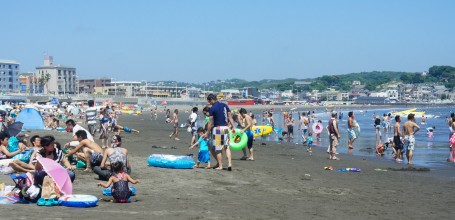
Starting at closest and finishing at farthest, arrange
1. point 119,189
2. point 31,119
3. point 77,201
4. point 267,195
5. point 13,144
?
point 77,201 < point 119,189 < point 267,195 < point 13,144 < point 31,119

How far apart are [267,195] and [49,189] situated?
3.39 metres

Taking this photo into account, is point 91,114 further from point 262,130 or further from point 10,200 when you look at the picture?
point 262,130

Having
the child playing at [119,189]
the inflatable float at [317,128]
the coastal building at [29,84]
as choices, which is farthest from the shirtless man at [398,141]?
the coastal building at [29,84]

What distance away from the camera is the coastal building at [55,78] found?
136312 millimetres

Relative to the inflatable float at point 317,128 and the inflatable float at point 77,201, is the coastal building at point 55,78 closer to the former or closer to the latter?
the inflatable float at point 317,128

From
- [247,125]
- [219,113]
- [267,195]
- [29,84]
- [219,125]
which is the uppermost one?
[29,84]

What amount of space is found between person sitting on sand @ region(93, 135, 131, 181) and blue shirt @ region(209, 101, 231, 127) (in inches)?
86.5

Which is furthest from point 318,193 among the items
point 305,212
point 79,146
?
point 79,146

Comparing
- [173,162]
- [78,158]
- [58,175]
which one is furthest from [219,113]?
[58,175]

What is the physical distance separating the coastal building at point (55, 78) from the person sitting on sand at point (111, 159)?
425 ft

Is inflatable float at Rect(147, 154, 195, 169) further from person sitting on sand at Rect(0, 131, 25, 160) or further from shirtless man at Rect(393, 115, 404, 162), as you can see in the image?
shirtless man at Rect(393, 115, 404, 162)

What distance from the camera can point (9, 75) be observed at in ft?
388

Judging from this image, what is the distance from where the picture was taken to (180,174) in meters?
10.7

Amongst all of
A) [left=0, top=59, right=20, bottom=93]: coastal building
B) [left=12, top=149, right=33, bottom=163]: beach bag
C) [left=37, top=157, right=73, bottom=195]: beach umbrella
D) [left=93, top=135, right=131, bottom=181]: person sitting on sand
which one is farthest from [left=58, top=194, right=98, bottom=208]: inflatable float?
[left=0, top=59, right=20, bottom=93]: coastal building
